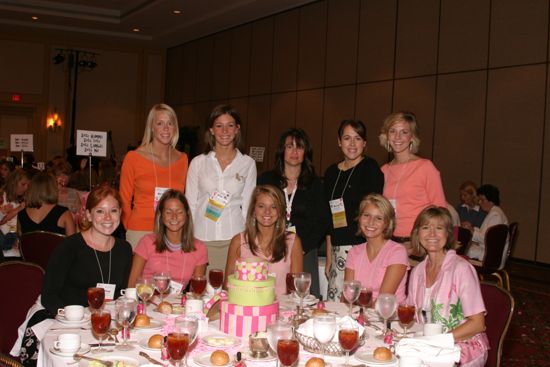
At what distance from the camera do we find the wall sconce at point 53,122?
17.5 meters

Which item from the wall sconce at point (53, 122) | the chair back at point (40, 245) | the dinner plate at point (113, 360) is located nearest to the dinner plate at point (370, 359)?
the dinner plate at point (113, 360)

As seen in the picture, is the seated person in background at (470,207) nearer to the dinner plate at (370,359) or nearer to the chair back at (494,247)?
the chair back at (494,247)

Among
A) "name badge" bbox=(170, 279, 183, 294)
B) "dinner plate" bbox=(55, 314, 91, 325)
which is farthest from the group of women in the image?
"dinner plate" bbox=(55, 314, 91, 325)

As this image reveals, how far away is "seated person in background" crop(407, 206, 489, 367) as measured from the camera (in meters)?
2.83

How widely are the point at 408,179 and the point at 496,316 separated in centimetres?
131

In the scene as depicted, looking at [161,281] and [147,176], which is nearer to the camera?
[161,281]

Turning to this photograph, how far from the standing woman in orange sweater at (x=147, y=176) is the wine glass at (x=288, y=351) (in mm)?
2402

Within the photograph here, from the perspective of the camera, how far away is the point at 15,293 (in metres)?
3.31

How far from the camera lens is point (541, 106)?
8336 millimetres

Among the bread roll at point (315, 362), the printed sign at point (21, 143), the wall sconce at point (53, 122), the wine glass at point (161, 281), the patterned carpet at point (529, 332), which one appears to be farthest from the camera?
the wall sconce at point (53, 122)

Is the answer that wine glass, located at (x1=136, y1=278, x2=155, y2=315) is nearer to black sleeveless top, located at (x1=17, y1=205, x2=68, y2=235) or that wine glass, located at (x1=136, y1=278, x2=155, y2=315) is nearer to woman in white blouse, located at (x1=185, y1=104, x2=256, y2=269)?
woman in white blouse, located at (x1=185, y1=104, x2=256, y2=269)

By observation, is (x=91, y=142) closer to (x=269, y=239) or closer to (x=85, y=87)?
(x=269, y=239)

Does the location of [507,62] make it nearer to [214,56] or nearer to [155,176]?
[155,176]

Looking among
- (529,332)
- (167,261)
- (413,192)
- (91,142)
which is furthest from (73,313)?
(529,332)
